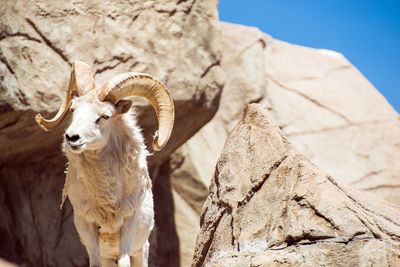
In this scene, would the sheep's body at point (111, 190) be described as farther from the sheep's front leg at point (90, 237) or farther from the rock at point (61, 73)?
the rock at point (61, 73)

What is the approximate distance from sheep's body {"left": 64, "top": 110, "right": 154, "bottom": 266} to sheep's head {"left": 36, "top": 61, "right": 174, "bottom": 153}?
0.19 m

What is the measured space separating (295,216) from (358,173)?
8.75 meters

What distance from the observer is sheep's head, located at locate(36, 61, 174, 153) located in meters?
5.95

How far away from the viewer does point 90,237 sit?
6.31m

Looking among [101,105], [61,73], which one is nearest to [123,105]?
[101,105]

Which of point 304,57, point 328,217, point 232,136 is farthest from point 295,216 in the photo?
point 304,57

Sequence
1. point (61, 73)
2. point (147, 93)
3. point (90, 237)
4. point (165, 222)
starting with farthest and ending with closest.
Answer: point (165, 222) → point (61, 73) → point (147, 93) → point (90, 237)

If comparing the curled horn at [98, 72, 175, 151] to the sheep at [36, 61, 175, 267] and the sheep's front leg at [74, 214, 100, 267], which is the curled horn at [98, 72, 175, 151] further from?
the sheep's front leg at [74, 214, 100, 267]

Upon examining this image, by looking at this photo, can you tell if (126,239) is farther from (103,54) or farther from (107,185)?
(103,54)

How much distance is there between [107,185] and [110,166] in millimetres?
161

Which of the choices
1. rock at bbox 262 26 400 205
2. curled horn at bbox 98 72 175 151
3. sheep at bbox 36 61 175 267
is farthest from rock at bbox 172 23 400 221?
sheep at bbox 36 61 175 267

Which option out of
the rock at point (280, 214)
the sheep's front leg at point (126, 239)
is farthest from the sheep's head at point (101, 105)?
the rock at point (280, 214)

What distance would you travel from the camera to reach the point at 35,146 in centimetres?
909

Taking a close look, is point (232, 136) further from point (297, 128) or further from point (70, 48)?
point (297, 128)
